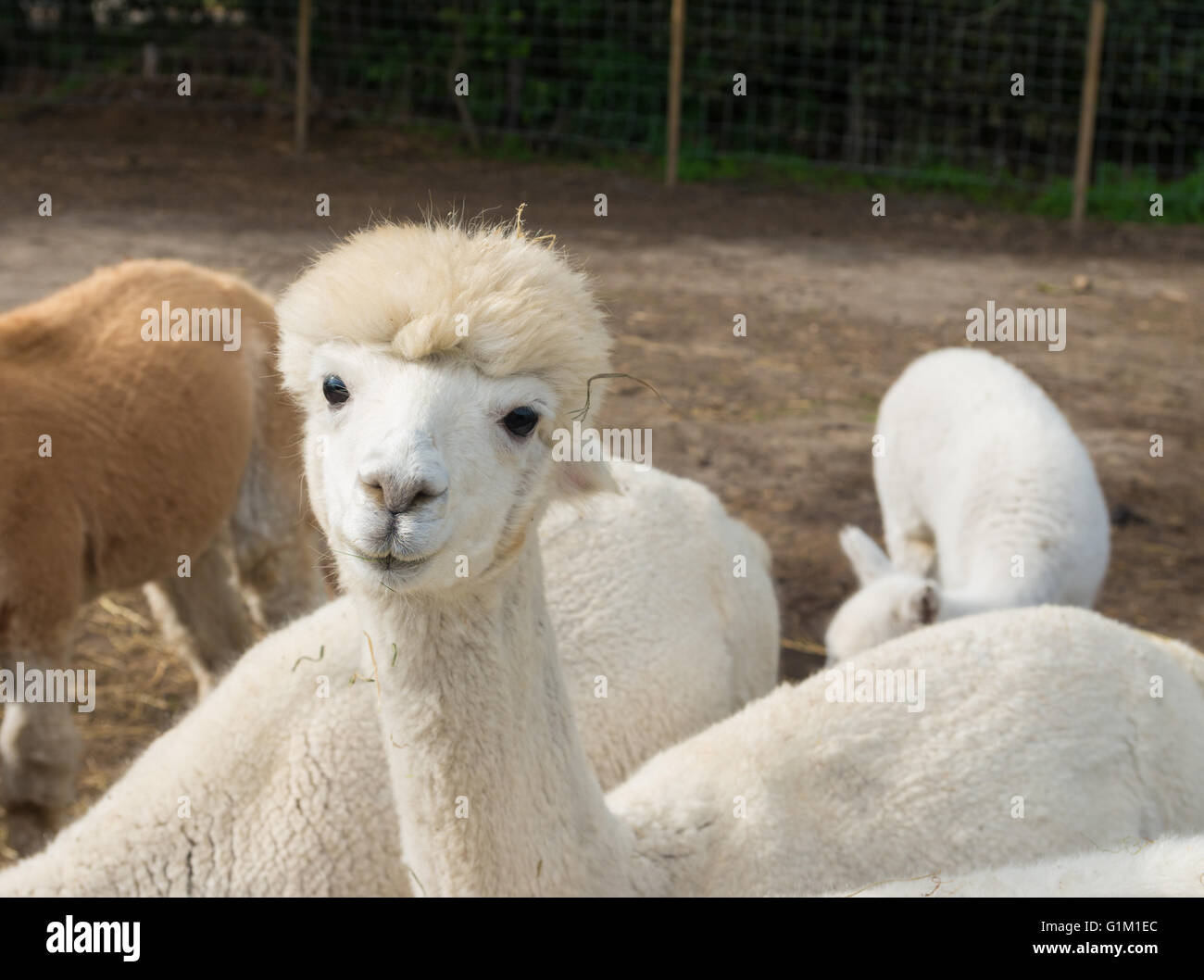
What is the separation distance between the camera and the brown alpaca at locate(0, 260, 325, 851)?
3.62 m

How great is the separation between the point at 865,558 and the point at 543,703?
260 centimetres

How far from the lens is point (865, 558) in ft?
15.3

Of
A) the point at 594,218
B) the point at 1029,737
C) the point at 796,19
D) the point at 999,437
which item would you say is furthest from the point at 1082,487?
the point at 796,19

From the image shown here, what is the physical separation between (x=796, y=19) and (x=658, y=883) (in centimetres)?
1126

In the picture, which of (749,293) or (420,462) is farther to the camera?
(749,293)

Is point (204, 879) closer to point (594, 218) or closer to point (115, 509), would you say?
point (115, 509)

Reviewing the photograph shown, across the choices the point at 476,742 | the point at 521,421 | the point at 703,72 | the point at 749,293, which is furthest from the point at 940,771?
the point at 703,72

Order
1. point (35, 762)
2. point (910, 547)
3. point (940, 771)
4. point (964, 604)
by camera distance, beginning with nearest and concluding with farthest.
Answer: point (940, 771) → point (35, 762) → point (964, 604) → point (910, 547)

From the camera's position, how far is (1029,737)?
2.80 metres

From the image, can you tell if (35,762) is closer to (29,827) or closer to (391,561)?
(29,827)

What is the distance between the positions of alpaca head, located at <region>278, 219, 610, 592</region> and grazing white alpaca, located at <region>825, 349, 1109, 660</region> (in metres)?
2.18

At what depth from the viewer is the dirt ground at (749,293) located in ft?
18.0
